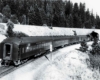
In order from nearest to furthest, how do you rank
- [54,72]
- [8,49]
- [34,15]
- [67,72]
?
[54,72] < [8,49] < [67,72] < [34,15]

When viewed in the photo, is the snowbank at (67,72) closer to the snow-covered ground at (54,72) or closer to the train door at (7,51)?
the snow-covered ground at (54,72)

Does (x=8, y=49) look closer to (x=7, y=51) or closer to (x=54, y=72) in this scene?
(x=7, y=51)

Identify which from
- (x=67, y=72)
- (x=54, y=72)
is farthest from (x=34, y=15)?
(x=54, y=72)

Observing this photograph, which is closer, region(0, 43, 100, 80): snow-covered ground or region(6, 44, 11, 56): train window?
region(0, 43, 100, 80): snow-covered ground

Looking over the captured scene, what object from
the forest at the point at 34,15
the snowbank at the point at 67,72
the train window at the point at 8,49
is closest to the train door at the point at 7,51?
the train window at the point at 8,49

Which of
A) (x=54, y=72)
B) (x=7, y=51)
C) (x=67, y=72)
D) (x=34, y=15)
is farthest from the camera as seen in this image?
(x=34, y=15)

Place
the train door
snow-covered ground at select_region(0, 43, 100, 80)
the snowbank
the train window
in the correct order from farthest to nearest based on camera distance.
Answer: the train window, the train door, the snowbank, snow-covered ground at select_region(0, 43, 100, 80)

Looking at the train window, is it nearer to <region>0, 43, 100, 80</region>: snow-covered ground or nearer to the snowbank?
<region>0, 43, 100, 80</region>: snow-covered ground

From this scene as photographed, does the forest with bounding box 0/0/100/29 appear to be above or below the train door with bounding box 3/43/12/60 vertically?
above

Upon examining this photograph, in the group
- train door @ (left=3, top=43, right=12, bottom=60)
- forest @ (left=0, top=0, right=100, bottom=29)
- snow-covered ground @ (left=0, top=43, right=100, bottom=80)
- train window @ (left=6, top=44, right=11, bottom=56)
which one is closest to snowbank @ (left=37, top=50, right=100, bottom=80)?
snow-covered ground @ (left=0, top=43, right=100, bottom=80)

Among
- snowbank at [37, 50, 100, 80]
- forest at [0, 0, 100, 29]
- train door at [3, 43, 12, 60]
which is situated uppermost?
forest at [0, 0, 100, 29]

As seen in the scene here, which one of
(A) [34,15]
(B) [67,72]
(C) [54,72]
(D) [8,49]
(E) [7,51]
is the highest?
(A) [34,15]

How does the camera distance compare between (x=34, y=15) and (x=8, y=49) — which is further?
(x=34, y=15)

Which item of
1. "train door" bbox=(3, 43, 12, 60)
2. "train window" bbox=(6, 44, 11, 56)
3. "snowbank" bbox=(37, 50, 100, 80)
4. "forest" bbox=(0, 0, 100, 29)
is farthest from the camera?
"forest" bbox=(0, 0, 100, 29)
